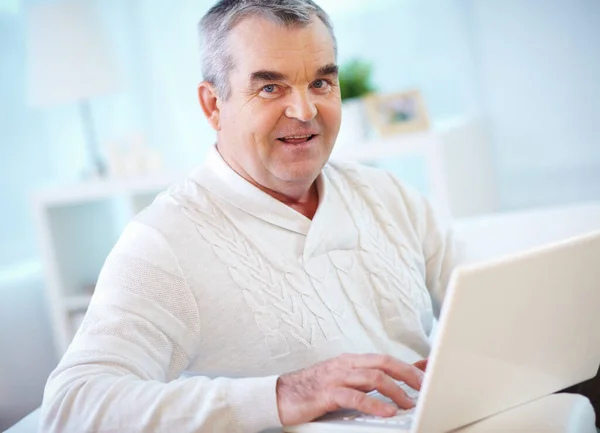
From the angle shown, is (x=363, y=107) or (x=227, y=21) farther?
(x=363, y=107)

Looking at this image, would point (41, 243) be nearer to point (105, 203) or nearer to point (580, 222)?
point (105, 203)

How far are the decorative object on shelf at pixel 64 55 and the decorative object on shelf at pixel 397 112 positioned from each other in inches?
41.5

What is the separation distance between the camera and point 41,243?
333 centimetres

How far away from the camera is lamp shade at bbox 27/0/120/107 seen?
3.20 meters

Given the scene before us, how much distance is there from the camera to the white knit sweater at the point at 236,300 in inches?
44.7

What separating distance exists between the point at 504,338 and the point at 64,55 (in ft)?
8.55

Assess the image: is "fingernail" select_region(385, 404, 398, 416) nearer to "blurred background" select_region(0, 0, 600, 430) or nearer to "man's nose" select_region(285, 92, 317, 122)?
"man's nose" select_region(285, 92, 317, 122)

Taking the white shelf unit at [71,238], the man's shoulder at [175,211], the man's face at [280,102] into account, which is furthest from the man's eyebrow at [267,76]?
the white shelf unit at [71,238]

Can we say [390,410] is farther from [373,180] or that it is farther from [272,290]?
[373,180]

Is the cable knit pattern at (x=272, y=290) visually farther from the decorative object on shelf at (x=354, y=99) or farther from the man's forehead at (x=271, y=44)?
the decorative object on shelf at (x=354, y=99)

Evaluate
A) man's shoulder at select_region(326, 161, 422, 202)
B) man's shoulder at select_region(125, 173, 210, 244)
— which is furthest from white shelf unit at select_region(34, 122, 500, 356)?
man's shoulder at select_region(125, 173, 210, 244)

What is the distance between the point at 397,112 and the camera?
9.77ft

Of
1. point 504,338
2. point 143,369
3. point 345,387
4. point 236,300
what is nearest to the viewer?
point 504,338

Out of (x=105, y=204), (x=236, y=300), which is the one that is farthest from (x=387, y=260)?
(x=105, y=204)
